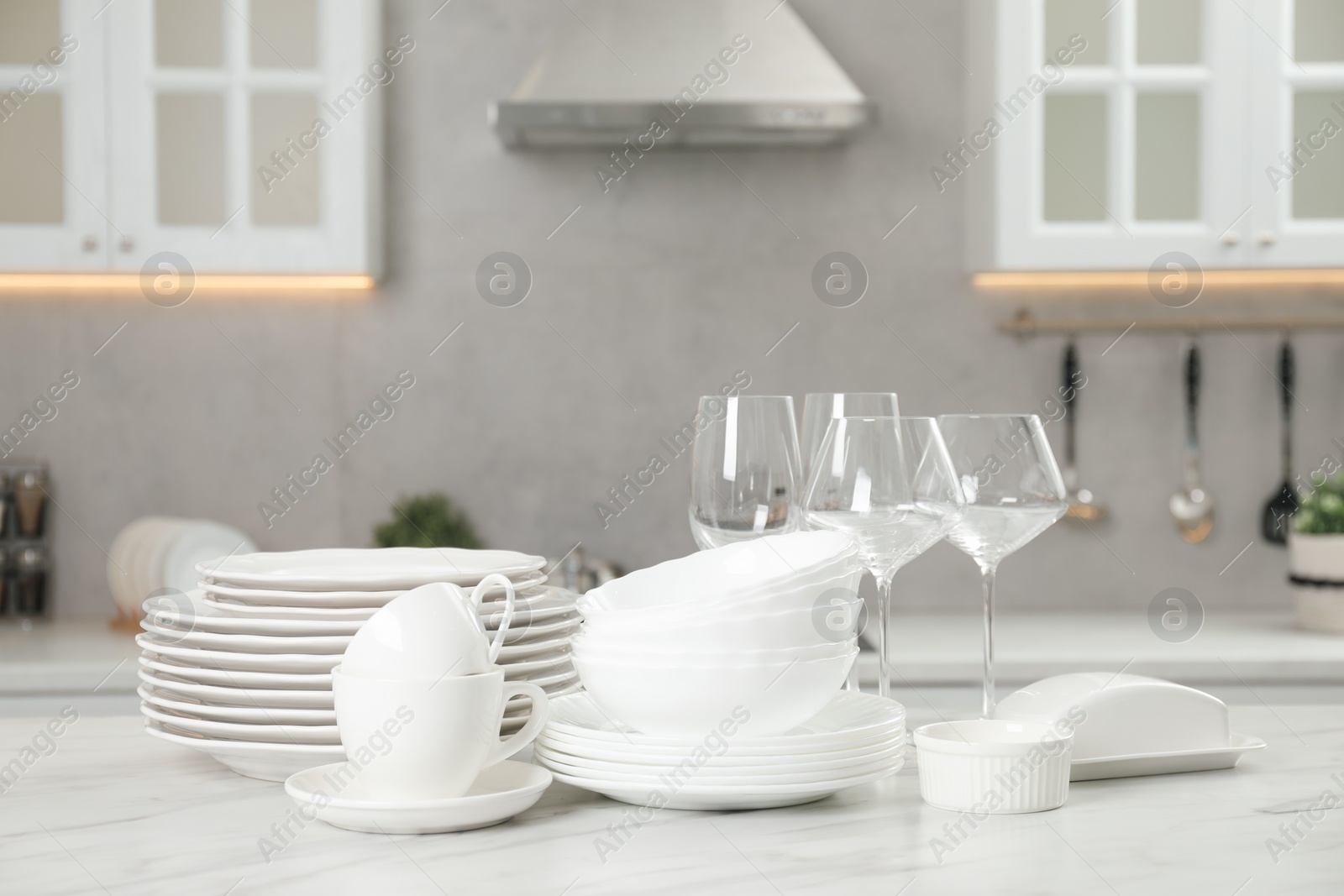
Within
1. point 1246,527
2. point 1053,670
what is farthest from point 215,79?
point 1246,527

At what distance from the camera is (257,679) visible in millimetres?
780

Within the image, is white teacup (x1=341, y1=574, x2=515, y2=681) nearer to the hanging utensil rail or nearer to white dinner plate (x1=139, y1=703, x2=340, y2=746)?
white dinner plate (x1=139, y1=703, x2=340, y2=746)

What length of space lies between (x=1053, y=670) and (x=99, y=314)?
78.5 inches

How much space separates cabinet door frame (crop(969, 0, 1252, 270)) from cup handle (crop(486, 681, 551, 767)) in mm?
1720

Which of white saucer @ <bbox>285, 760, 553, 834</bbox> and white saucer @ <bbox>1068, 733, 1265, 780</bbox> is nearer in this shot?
white saucer @ <bbox>285, 760, 553, 834</bbox>

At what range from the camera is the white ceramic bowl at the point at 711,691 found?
69cm

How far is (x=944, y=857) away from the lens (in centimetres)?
63

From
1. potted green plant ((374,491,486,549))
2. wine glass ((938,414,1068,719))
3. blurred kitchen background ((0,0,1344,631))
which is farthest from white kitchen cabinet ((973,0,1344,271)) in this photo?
wine glass ((938,414,1068,719))

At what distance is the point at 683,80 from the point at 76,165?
3.65 feet

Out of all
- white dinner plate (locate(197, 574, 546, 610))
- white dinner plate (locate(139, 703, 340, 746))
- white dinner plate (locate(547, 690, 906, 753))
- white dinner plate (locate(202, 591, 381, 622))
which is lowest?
white dinner plate (locate(139, 703, 340, 746))

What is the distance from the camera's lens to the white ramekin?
2.29 ft

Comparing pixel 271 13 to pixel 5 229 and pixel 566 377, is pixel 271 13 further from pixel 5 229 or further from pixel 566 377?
pixel 566 377

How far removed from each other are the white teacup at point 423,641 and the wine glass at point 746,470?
20 cm

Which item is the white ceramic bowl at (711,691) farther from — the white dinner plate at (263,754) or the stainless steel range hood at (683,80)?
the stainless steel range hood at (683,80)
